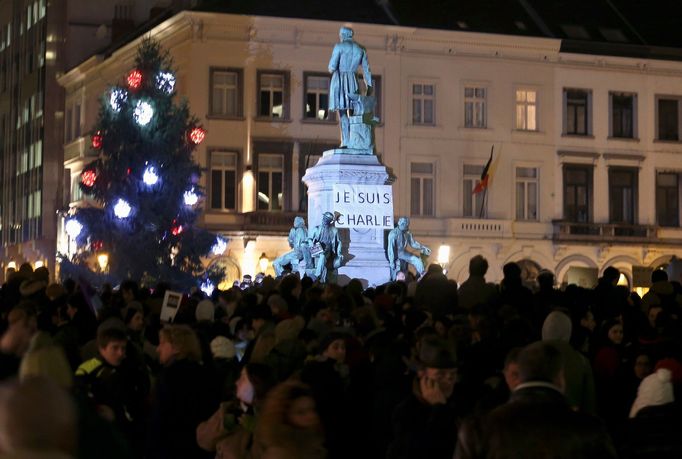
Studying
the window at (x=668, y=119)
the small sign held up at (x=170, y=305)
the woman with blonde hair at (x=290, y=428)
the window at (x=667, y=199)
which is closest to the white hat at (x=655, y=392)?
the woman with blonde hair at (x=290, y=428)

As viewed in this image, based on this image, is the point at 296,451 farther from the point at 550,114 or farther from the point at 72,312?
the point at 550,114

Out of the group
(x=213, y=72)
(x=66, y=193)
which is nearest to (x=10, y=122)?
(x=66, y=193)

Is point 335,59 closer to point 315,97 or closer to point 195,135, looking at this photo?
point 195,135

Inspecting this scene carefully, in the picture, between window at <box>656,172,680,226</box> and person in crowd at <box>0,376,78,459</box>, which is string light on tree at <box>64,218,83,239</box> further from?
person in crowd at <box>0,376,78,459</box>

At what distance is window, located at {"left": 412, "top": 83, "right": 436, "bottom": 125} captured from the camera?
53938 mm

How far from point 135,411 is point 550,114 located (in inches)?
1820

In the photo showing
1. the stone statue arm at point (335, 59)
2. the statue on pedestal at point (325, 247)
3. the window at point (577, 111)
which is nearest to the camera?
the statue on pedestal at point (325, 247)

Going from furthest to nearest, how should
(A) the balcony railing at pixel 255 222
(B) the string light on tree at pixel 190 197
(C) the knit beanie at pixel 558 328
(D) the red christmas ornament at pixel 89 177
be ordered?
(A) the balcony railing at pixel 255 222
(D) the red christmas ornament at pixel 89 177
(B) the string light on tree at pixel 190 197
(C) the knit beanie at pixel 558 328

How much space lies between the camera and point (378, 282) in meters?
28.7

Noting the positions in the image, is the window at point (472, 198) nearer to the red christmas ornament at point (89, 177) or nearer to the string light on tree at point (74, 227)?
the string light on tree at point (74, 227)

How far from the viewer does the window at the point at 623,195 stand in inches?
2194

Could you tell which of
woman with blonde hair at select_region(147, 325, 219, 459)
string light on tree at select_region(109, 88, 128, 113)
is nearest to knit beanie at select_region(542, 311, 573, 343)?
woman with blonde hair at select_region(147, 325, 219, 459)

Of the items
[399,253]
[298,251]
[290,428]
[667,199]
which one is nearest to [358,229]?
[399,253]

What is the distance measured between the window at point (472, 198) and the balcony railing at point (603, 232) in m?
2.67
